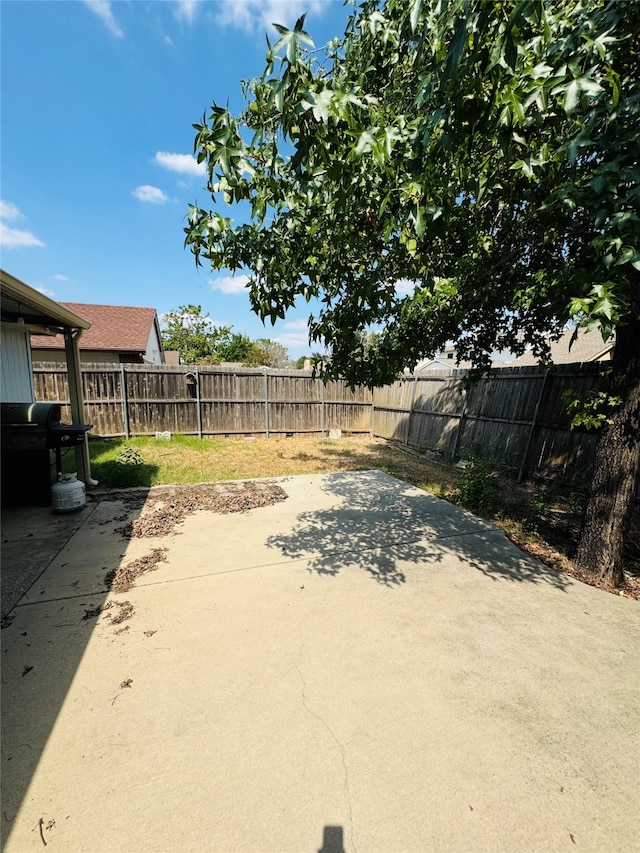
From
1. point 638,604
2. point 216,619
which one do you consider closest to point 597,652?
point 638,604

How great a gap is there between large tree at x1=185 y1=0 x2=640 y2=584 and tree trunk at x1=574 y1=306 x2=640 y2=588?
0.01m

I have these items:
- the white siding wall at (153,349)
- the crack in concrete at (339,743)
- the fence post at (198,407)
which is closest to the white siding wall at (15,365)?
the fence post at (198,407)

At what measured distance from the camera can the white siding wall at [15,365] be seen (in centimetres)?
501

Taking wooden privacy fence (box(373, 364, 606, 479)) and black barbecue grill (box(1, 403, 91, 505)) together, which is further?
wooden privacy fence (box(373, 364, 606, 479))

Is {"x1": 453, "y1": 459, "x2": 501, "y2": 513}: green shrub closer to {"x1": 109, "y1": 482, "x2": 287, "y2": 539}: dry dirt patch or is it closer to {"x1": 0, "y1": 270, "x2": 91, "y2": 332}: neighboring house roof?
{"x1": 109, "y1": 482, "x2": 287, "y2": 539}: dry dirt patch

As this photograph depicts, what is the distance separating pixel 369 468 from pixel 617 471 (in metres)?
4.68

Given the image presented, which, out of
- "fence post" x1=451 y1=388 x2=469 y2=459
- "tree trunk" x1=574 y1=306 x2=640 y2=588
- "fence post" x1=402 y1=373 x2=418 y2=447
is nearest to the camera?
"tree trunk" x1=574 y1=306 x2=640 y2=588

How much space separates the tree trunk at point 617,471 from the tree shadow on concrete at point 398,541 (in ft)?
1.36

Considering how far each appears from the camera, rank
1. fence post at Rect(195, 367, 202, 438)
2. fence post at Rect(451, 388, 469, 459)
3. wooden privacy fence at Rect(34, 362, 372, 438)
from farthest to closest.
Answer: fence post at Rect(195, 367, 202, 438) < wooden privacy fence at Rect(34, 362, 372, 438) < fence post at Rect(451, 388, 469, 459)

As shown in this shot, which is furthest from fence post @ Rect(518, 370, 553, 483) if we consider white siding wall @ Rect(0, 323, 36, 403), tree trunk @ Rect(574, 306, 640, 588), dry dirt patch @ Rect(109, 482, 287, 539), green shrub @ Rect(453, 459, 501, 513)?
white siding wall @ Rect(0, 323, 36, 403)

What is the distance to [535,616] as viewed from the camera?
8.81 feet

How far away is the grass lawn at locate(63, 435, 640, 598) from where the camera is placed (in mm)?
4180

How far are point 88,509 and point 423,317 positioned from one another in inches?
188

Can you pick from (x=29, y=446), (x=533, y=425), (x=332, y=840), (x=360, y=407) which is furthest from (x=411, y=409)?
(x=332, y=840)
